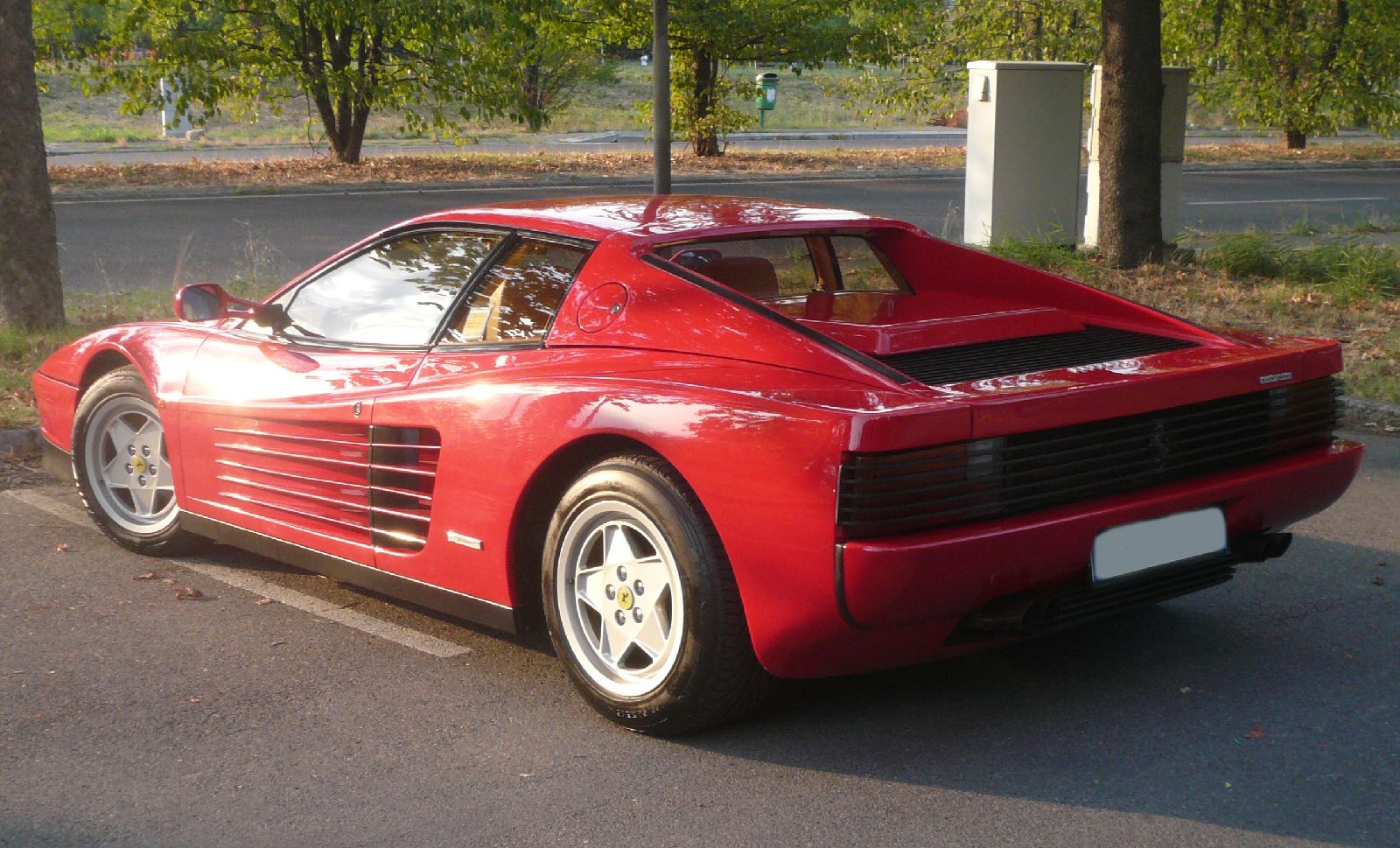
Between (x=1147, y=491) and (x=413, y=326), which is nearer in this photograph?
(x=1147, y=491)

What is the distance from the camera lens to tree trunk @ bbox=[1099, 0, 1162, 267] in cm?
1098

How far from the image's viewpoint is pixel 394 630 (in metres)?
4.59

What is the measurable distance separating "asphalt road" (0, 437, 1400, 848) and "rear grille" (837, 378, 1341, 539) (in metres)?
0.63

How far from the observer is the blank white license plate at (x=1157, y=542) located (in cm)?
353

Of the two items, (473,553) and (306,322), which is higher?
(306,322)

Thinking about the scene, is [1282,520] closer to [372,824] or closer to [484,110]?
[372,824]

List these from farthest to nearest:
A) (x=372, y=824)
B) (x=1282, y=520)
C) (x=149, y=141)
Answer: (x=149, y=141)
(x=1282, y=520)
(x=372, y=824)

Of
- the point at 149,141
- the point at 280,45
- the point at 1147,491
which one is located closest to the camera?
the point at 1147,491

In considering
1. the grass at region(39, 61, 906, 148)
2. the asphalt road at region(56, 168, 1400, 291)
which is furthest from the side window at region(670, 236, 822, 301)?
the grass at region(39, 61, 906, 148)

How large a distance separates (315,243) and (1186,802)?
12862 mm

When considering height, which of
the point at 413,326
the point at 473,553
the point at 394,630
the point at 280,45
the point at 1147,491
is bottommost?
the point at 394,630

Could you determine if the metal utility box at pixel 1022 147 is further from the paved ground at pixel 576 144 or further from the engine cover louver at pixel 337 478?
the paved ground at pixel 576 144

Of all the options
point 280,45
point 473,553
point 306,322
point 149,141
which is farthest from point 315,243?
point 149,141

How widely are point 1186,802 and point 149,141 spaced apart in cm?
3243
